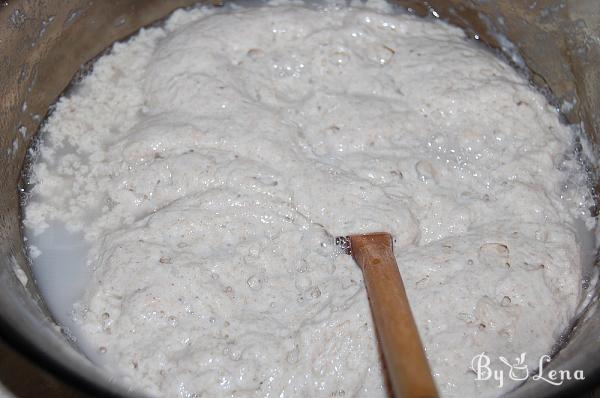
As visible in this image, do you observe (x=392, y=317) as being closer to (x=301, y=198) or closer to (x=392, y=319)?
(x=392, y=319)

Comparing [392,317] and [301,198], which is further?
Answer: [301,198]

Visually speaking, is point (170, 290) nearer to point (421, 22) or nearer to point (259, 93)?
point (259, 93)

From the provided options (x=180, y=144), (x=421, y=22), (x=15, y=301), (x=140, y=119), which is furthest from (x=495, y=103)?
(x=15, y=301)

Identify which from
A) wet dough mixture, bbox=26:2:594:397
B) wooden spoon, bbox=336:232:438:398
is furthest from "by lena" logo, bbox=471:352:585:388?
wooden spoon, bbox=336:232:438:398

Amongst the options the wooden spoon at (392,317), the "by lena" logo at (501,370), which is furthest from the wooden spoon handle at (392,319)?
the "by lena" logo at (501,370)

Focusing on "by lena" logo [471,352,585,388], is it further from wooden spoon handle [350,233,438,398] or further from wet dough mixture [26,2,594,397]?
wooden spoon handle [350,233,438,398]

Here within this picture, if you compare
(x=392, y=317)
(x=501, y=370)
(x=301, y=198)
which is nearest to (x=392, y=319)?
(x=392, y=317)

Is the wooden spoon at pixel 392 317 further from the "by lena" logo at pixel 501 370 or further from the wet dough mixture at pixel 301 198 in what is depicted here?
the "by lena" logo at pixel 501 370
